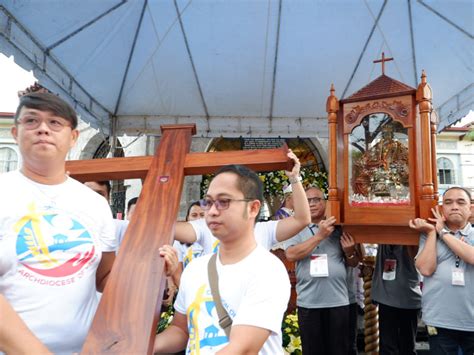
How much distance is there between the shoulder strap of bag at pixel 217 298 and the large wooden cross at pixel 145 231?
171 mm

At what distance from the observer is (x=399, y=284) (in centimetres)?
290

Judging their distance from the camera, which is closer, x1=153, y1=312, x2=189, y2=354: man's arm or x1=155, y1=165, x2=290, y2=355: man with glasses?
x1=155, y1=165, x2=290, y2=355: man with glasses

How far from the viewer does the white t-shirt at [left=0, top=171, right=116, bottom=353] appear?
1.09m

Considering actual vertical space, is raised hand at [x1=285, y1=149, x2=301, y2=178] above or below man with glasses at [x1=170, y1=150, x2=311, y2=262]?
above

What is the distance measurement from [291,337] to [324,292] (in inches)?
21.1

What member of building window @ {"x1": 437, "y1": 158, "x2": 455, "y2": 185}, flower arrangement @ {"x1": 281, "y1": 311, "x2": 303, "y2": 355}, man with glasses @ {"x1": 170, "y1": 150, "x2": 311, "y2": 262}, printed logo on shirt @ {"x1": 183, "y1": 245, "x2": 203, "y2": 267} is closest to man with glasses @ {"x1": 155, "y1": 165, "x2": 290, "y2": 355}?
man with glasses @ {"x1": 170, "y1": 150, "x2": 311, "y2": 262}

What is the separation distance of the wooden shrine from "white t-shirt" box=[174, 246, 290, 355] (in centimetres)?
150

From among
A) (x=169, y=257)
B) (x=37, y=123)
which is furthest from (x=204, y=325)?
(x=37, y=123)

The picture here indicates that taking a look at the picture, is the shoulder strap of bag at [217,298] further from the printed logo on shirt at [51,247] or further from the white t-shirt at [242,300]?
the printed logo on shirt at [51,247]

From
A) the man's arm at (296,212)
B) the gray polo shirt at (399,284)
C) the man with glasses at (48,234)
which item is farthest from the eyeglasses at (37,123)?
the gray polo shirt at (399,284)

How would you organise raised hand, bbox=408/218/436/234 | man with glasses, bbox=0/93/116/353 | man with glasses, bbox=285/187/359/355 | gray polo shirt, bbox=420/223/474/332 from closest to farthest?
man with glasses, bbox=0/93/116/353, raised hand, bbox=408/218/436/234, gray polo shirt, bbox=420/223/474/332, man with glasses, bbox=285/187/359/355

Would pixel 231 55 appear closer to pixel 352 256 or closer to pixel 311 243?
pixel 311 243

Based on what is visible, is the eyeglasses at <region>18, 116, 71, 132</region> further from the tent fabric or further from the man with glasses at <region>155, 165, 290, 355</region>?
the tent fabric

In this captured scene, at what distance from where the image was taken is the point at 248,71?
4.67 meters
